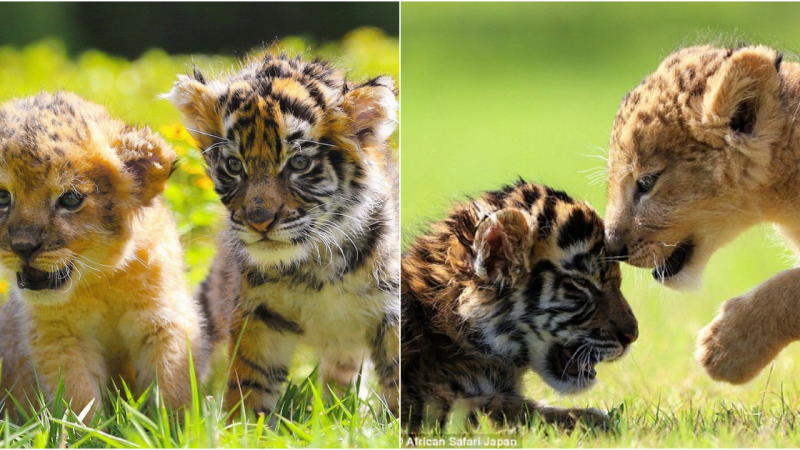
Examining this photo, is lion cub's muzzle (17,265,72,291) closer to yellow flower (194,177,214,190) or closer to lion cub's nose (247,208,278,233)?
yellow flower (194,177,214,190)

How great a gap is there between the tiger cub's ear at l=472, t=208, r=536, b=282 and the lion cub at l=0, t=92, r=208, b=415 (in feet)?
4.66

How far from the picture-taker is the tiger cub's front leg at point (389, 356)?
15.4ft

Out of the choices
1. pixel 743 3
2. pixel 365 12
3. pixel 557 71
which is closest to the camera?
pixel 365 12

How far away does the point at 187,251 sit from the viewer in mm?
5461

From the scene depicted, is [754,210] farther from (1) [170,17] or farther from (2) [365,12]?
(1) [170,17]

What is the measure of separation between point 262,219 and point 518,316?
127cm

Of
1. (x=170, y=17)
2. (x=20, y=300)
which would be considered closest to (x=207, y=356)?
(x=20, y=300)

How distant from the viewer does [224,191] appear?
4562 millimetres

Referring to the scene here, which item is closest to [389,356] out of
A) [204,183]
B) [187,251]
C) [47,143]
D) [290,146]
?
[290,146]

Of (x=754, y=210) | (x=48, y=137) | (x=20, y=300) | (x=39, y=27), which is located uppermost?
(x=39, y=27)

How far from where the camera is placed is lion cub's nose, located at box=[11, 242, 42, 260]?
4.52 m

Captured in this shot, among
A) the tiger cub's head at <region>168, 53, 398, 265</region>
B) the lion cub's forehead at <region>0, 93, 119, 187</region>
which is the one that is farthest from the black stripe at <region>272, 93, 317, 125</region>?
the lion cub's forehead at <region>0, 93, 119, 187</region>

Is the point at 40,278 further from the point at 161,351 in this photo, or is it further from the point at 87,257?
the point at 161,351

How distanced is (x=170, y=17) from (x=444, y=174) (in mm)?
1669
